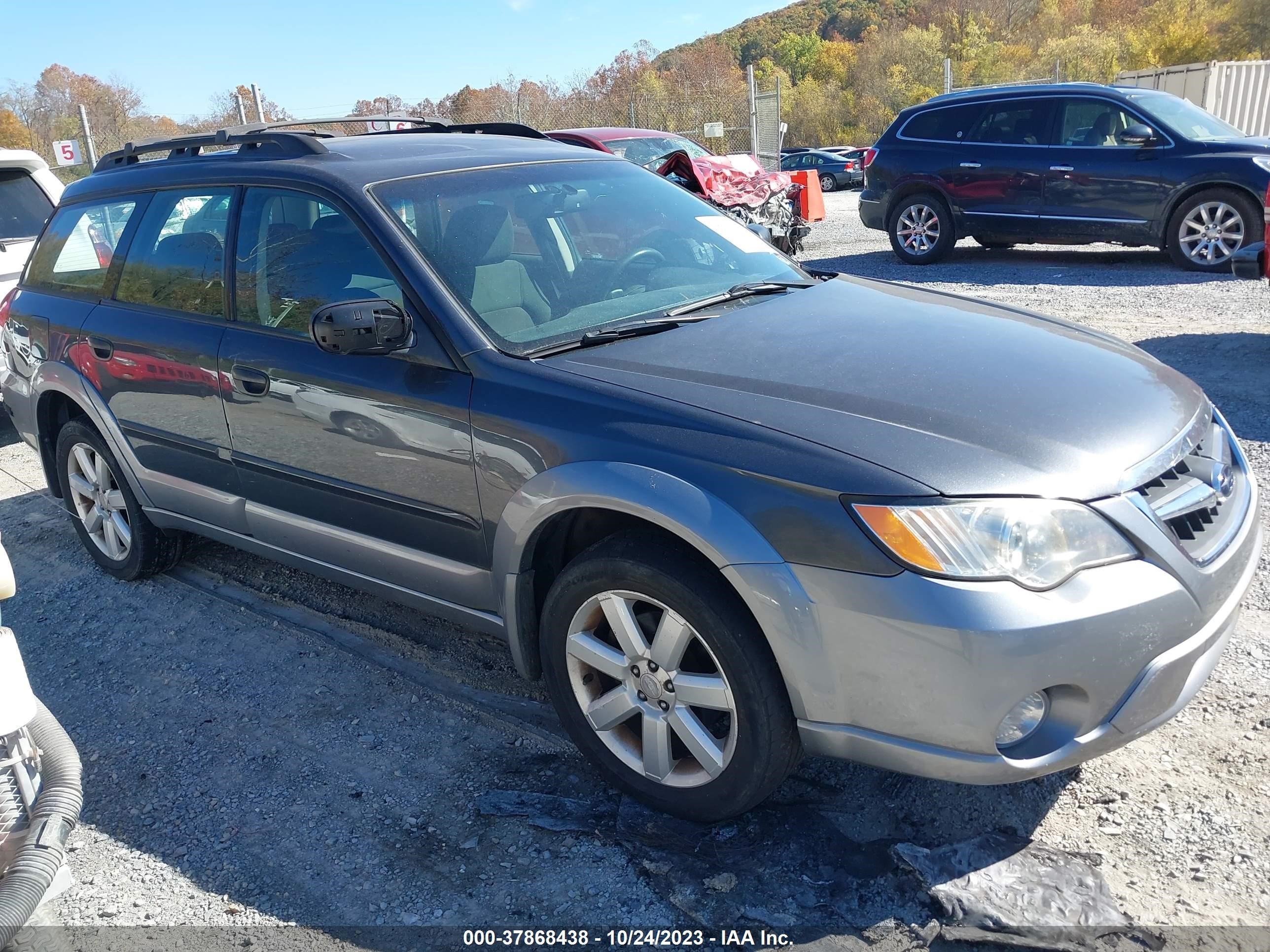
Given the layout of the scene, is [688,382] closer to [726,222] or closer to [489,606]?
→ [489,606]

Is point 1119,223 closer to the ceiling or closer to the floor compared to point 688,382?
closer to the floor

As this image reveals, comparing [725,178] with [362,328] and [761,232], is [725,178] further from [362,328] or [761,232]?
[362,328]

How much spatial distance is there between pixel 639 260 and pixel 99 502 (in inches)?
113

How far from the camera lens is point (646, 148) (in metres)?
12.8

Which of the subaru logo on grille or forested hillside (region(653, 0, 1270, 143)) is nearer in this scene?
the subaru logo on grille

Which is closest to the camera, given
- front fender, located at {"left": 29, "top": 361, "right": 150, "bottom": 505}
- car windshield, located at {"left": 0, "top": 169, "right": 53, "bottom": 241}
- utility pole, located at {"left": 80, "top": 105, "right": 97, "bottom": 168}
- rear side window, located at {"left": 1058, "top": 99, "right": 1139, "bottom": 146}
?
front fender, located at {"left": 29, "top": 361, "right": 150, "bottom": 505}

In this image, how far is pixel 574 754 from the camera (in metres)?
3.08

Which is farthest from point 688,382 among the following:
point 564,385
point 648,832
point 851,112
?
point 851,112

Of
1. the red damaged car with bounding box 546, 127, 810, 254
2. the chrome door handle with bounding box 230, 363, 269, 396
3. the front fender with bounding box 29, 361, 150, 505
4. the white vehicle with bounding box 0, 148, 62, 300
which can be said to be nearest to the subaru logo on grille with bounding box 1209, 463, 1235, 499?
the chrome door handle with bounding box 230, 363, 269, 396

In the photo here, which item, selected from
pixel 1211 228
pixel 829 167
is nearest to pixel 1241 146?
pixel 1211 228

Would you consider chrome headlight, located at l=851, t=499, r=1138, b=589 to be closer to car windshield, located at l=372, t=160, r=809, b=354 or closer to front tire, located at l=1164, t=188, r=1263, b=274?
car windshield, located at l=372, t=160, r=809, b=354

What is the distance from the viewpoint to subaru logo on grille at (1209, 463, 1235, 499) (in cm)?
258

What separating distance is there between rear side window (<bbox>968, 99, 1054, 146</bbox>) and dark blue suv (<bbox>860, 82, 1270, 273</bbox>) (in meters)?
0.01

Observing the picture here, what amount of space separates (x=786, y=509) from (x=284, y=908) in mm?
1620
